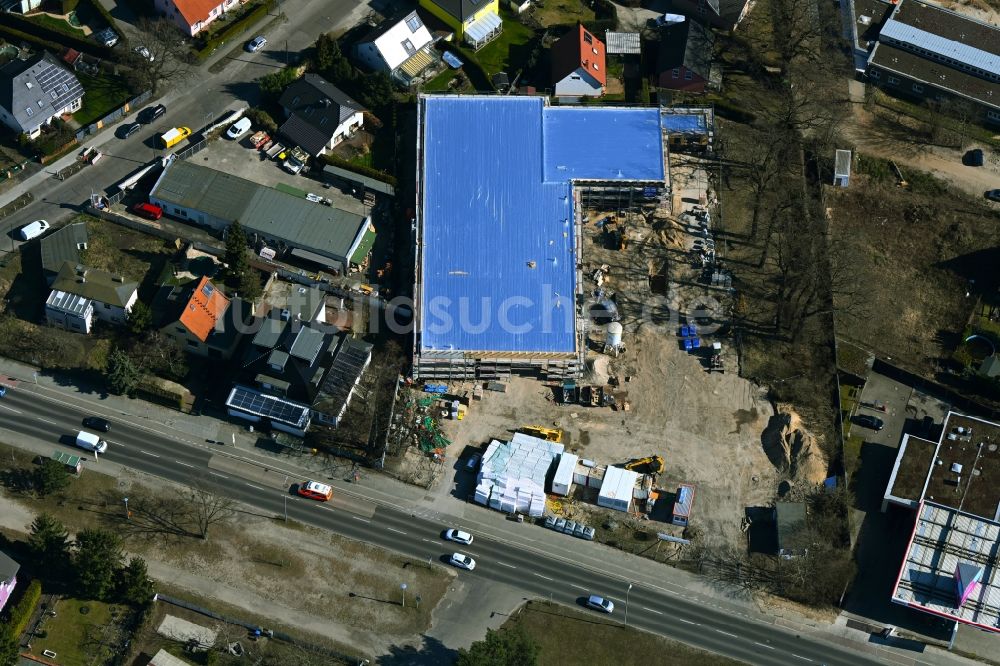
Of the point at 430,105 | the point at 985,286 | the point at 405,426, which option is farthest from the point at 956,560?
the point at 430,105

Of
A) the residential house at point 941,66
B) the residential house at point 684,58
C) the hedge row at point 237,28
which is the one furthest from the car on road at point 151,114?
the residential house at point 941,66

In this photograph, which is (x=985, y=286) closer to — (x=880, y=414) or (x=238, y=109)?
(x=880, y=414)

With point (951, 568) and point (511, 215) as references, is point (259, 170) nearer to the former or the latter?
point (511, 215)

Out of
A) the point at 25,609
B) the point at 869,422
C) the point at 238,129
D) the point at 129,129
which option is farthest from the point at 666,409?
the point at 129,129

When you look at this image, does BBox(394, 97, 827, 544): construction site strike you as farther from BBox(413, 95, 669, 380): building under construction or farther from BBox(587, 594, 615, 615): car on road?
BBox(587, 594, 615, 615): car on road

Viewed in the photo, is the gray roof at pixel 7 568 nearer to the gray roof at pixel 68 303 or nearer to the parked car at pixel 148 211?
the gray roof at pixel 68 303

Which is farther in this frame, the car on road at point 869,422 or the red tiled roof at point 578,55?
the red tiled roof at point 578,55
